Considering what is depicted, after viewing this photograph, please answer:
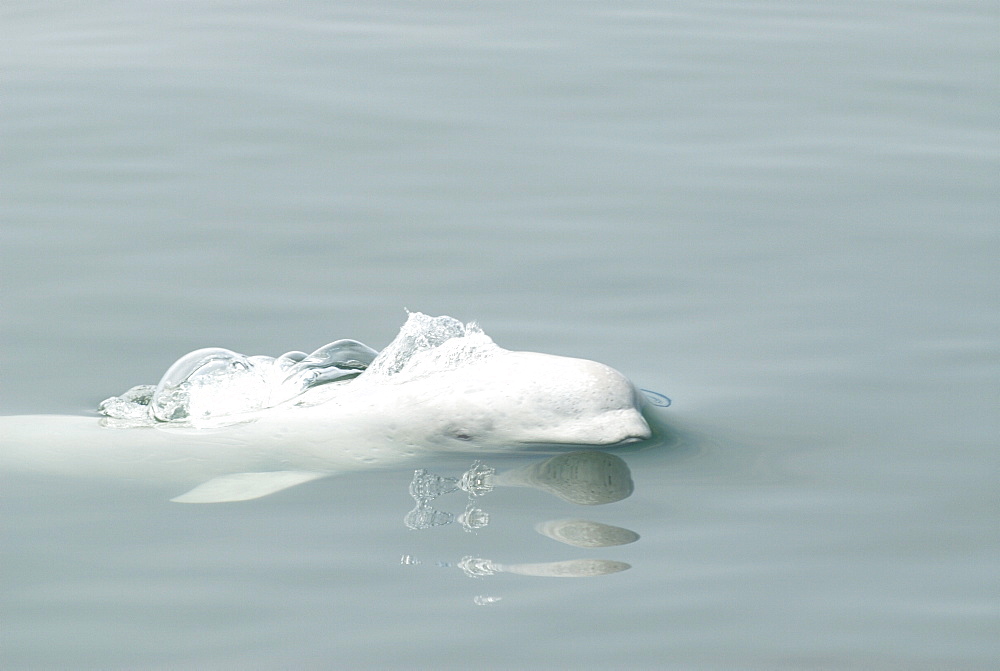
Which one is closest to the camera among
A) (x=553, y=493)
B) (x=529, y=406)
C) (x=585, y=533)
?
(x=585, y=533)

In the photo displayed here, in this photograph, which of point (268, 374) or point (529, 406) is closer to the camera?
point (529, 406)

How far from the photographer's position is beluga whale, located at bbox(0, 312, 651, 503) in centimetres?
698

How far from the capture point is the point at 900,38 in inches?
596

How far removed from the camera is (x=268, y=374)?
784cm

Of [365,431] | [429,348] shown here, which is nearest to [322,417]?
[365,431]

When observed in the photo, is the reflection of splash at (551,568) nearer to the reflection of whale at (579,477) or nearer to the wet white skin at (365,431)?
the reflection of whale at (579,477)

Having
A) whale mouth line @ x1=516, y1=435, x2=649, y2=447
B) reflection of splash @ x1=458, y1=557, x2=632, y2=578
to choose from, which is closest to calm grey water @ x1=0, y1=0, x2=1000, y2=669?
reflection of splash @ x1=458, y1=557, x2=632, y2=578

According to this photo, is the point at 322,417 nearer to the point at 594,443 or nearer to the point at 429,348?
the point at 429,348

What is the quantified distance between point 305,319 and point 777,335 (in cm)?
304

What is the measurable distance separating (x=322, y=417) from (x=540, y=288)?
2.29 metres

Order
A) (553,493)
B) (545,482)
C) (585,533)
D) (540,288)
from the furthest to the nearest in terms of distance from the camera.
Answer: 1. (540,288)
2. (545,482)
3. (553,493)
4. (585,533)

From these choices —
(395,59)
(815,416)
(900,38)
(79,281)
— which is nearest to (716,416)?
(815,416)

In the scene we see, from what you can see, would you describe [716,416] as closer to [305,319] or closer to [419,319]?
[419,319]

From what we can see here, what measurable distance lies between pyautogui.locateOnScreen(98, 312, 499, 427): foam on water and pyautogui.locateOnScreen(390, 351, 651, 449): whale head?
0.29 m
